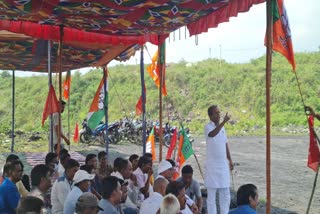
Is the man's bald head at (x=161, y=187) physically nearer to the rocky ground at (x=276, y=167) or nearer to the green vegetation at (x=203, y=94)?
the rocky ground at (x=276, y=167)

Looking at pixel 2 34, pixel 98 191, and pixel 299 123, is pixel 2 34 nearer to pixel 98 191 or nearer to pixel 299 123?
pixel 98 191

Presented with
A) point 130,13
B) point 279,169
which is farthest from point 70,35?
point 279,169

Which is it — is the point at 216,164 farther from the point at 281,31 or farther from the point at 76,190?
the point at 76,190

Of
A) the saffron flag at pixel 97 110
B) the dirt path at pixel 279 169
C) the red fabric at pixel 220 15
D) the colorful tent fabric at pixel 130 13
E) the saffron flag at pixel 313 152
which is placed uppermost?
the colorful tent fabric at pixel 130 13

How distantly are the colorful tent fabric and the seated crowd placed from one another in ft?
6.20

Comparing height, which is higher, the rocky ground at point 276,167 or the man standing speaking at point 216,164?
the man standing speaking at point 216,164

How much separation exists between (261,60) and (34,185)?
1424 inches

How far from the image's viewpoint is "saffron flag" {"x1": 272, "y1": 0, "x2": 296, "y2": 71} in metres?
4.69

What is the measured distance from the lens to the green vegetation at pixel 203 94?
1189 inches

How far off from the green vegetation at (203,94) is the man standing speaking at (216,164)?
21532 mm

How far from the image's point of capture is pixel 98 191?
5637 mm

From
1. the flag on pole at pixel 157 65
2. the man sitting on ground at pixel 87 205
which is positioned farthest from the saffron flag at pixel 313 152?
the flag on pole at pixel 157 65

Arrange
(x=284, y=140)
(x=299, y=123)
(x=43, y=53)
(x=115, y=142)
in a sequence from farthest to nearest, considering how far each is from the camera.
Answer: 1. (x=299, y=123)
2. (x=284, y=140)
3. (x=115, y=142)
4. (x=43, y=53)

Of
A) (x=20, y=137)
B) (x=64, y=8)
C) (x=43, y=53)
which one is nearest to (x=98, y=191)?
(x=64, y=8)
